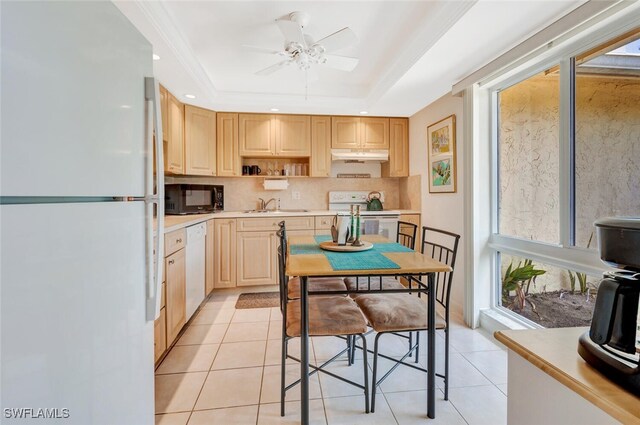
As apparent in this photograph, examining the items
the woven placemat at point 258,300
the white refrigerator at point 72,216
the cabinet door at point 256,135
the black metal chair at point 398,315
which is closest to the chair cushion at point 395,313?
the black metal chair at point 398,315

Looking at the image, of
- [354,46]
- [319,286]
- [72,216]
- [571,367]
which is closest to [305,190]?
[354,46]

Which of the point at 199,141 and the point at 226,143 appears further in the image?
the point at 226,143

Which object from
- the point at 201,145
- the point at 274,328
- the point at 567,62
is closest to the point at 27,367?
the point at 274,328

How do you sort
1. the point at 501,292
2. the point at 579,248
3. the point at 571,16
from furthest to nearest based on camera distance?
the point at 501,292 → the point at 579,248 → the point at 571,16

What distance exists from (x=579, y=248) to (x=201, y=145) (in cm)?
368

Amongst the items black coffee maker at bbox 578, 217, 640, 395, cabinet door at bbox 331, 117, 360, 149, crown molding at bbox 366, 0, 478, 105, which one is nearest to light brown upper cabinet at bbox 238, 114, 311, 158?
cabinet door at bbox 331, 117, 360, 149

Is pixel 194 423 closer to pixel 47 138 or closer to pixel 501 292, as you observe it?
pixel 47 138

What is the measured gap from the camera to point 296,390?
179 centimetres

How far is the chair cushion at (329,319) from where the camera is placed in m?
1.52

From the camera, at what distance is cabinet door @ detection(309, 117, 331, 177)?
3.97 meters

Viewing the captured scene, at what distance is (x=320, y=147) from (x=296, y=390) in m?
2.95

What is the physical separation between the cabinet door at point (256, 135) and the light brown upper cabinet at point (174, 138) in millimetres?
733

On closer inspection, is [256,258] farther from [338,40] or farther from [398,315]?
[338,40]

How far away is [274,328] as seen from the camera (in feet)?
8.70
